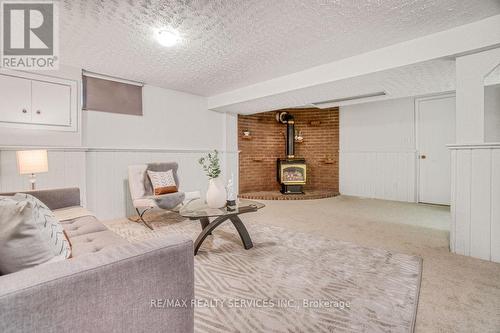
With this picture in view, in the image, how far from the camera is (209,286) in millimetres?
1869

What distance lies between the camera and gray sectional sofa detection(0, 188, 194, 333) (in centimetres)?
68

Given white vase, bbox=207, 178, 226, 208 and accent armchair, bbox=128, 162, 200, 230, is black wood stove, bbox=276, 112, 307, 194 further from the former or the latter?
white vase, bbox=207, 178, 226, 208

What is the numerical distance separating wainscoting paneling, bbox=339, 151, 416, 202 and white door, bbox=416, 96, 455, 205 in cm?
20

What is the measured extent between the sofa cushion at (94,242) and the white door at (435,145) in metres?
5.48

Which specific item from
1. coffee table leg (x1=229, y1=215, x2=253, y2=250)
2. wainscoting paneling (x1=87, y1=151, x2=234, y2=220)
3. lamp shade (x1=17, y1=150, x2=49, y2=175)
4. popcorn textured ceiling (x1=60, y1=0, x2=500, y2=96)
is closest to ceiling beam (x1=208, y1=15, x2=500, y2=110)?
popcorn textured ceiling (x1=60, y1=0, x2=500, y2=96)

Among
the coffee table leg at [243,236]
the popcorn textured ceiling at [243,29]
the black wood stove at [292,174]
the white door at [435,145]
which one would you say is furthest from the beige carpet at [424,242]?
the popcorn textured ceiling at [243,29]

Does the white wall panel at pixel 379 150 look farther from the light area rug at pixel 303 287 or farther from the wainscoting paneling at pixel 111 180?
the wainscoting paneling at pixel 111 180

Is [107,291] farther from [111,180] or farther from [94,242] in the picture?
[111,180]

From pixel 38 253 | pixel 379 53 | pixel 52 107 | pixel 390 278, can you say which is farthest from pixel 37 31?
pixel 390 278

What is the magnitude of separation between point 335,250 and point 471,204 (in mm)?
1385

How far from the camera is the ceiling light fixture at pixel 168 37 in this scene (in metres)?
2.46

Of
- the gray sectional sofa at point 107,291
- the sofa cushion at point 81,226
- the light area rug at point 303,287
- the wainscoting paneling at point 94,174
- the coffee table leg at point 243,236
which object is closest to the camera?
the gray sectional sofa at point 107,291

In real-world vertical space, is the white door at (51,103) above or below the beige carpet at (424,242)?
above

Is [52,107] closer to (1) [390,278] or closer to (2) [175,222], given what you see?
(2) [175,222]
